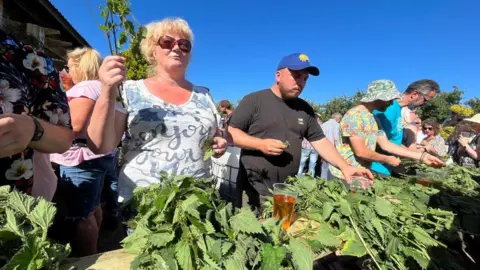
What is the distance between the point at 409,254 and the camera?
1.31m

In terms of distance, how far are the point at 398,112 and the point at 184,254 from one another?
3.61m

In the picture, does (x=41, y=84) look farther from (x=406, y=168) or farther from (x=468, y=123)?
(x=468, y=123)

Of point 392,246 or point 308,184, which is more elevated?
point 308,184

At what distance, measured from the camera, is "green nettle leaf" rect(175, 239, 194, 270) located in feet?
2.82

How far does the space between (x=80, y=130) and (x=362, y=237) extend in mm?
1840

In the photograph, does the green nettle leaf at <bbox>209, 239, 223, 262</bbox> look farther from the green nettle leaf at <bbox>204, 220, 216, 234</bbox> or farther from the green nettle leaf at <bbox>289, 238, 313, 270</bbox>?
the green nettle leaf at <bbox>289, 238, 313, 270</bbox>

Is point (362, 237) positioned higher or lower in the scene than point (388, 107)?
lower

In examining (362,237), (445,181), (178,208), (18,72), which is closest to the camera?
(178,208)

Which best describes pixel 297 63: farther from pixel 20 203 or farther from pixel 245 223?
pixel 20 203

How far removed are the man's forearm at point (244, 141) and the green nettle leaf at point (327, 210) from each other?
1046 millimetres

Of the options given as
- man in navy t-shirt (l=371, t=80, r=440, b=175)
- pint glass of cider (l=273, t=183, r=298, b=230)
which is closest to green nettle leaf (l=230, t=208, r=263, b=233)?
pint glass of cider (l=273, t=183, r=298, b=230)

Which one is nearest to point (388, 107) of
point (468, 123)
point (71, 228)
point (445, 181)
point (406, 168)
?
point (406, 168)

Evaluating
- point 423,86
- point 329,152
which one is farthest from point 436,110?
point 329,152

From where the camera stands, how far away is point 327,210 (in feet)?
4.94
